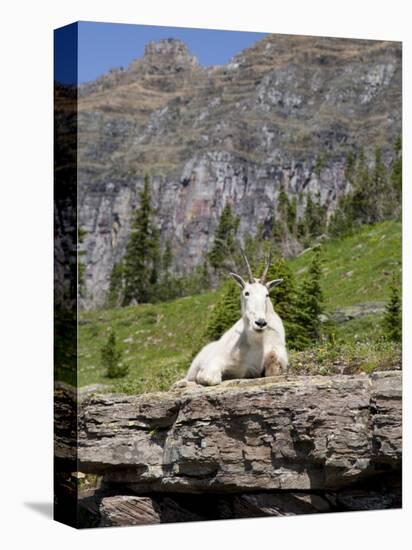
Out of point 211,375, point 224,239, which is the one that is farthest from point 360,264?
point 211,375

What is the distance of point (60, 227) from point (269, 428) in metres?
3.66

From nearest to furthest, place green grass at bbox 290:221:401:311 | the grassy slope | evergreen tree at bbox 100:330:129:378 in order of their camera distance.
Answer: evergreen tree at bbox 100:330:129:378
the grassy slope
green grass at bbox 290:221:401:311

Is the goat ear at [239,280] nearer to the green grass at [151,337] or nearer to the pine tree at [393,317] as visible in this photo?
the green grass at [151,337]

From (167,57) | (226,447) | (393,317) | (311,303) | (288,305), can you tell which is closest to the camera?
(226,447)

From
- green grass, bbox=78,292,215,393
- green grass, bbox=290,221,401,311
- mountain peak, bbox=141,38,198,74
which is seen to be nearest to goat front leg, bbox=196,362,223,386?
green grass, bbox=78,292,215,393

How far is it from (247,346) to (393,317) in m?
2.36

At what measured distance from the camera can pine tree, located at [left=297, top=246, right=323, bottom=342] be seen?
1869cm

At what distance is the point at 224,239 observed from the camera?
61.6 feet

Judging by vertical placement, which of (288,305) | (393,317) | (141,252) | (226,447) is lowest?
(226,447)

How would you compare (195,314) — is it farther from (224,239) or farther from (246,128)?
(246,128)

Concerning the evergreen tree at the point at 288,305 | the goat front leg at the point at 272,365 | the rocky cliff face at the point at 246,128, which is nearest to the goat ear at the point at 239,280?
the evergreen tree at the point at 288,305

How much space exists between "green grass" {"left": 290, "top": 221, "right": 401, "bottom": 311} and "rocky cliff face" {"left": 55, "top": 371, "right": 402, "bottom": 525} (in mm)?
2100

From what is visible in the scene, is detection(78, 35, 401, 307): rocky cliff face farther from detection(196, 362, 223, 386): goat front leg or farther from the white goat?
detection(196, 362, 223, 386): goat front leg

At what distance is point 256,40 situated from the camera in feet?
59.2
